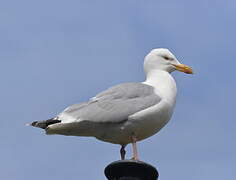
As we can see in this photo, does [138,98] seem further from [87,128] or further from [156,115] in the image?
[87,128]

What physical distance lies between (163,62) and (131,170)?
2792 mm

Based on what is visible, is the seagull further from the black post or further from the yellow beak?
the black post

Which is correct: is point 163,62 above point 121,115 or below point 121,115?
above

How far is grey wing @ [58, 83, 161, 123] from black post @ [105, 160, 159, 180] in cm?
139

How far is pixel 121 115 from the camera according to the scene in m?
6.73

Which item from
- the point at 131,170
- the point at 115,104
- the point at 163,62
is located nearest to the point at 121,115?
the point at 115,104

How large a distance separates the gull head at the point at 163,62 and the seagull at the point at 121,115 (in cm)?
50

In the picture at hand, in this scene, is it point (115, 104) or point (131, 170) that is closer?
point (131, 170)

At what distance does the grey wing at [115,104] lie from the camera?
6652mm

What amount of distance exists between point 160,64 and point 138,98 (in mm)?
905

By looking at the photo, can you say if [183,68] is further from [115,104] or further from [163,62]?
[115,104]

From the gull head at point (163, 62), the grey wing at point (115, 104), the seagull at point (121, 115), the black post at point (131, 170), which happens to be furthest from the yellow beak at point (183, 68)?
the black post at point (131, 170)

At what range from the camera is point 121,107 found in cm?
684

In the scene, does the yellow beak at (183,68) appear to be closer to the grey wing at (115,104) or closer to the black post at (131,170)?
the grey wing at (115,104)
